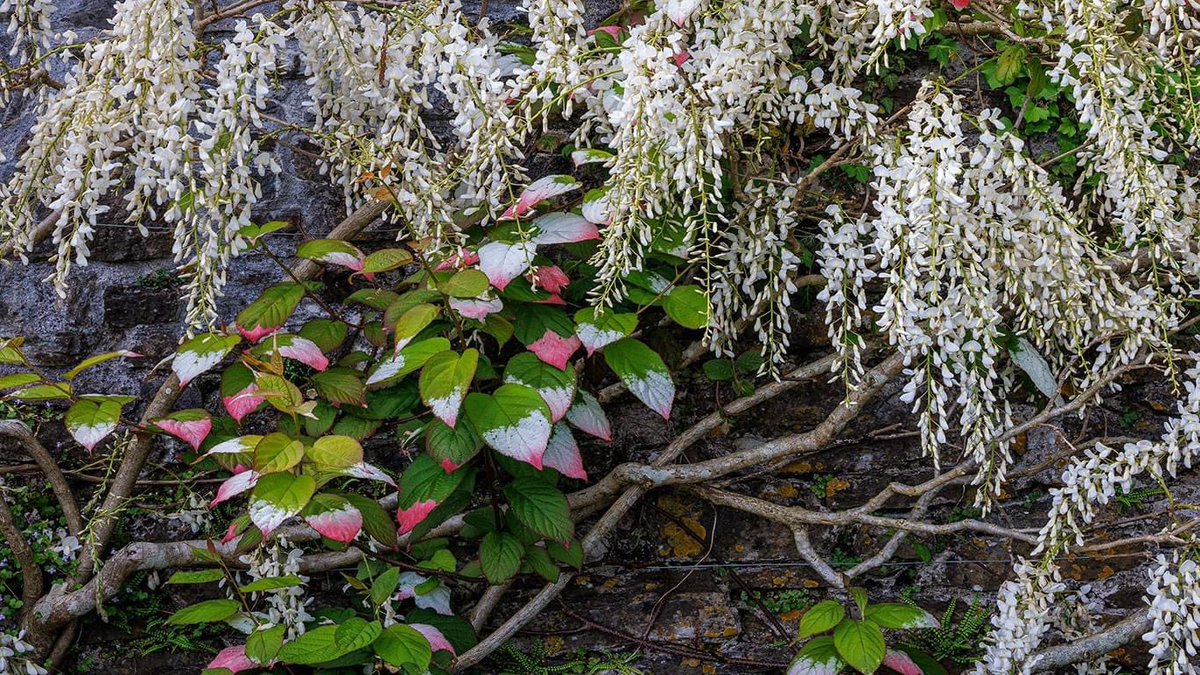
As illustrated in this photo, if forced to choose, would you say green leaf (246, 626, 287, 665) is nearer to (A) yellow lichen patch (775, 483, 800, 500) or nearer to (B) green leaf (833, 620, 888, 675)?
(B) green leaf (833, 620, 888, 675)

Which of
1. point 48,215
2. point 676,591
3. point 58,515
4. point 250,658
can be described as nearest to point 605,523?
point 676,591

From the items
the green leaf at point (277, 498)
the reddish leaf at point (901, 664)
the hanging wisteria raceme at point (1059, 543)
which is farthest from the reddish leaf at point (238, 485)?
the hanging wisteria raceme at point (1059, 543)

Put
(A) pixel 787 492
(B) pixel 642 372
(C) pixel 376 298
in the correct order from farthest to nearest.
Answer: (A) pixel 787 492
(C) pixel 376 298
(B) pixel 642 372

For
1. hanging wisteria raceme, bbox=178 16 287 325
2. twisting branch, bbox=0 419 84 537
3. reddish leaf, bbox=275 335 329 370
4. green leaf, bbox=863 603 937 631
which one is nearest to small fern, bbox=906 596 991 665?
green leaf, bbox=863 603 937 631

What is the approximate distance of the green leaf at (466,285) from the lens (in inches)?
69.2

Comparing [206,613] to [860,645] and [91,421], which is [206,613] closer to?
[91,421]

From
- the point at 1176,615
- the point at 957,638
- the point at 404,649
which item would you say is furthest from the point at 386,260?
the point at 1176,615

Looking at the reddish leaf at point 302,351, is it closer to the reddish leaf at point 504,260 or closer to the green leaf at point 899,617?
the reddish leaf at point 504,260

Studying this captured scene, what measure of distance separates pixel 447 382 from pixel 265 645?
0.57 metres

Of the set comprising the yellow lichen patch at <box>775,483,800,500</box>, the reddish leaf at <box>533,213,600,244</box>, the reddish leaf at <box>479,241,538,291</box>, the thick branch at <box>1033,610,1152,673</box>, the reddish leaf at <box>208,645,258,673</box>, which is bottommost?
the thick branch at <box>1033,610,1152,673</box>

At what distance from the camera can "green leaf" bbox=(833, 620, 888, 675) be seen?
6.01 ft

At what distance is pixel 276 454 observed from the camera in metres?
1.70

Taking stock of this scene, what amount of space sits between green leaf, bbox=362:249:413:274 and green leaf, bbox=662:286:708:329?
1.68ft

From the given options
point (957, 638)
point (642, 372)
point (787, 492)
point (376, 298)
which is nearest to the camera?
point (642, 372)
